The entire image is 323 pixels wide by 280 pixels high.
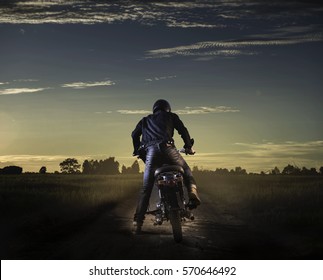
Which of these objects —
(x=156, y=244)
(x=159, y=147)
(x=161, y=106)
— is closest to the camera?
(x=156, y=244)

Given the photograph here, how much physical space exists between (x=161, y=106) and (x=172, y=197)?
1980 millimetres

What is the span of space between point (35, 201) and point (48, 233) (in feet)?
36.9

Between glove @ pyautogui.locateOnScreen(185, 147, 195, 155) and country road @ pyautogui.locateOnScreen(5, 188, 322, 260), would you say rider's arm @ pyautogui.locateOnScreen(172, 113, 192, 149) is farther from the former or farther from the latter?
country road @ pyautogui.locateOnScreen(5, 188, 322, 260)

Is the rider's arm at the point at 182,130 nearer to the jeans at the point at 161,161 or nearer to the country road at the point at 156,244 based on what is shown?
the jeans at the point at 161,161

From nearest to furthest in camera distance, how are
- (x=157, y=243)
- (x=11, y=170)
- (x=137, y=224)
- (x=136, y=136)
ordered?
(x=157, y=243) < (x=137, y=224) < (x=136, y=136) < (x=11, y=170)

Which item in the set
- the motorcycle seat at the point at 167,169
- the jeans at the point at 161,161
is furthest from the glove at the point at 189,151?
the motorcycle seat at the point at 167,169

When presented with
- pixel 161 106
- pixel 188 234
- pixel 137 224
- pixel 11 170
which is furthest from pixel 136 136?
pixel 11 170

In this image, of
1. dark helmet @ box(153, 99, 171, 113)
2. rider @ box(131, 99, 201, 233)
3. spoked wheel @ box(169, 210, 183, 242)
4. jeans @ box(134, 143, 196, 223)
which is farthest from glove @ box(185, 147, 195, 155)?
spoked wheel @ box(169, 210, 183, 242)

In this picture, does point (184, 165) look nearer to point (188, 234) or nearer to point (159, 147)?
point (159, 147)

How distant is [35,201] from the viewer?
23.3 m

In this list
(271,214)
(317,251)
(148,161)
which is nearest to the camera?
(317,251)

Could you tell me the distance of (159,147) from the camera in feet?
35.0
